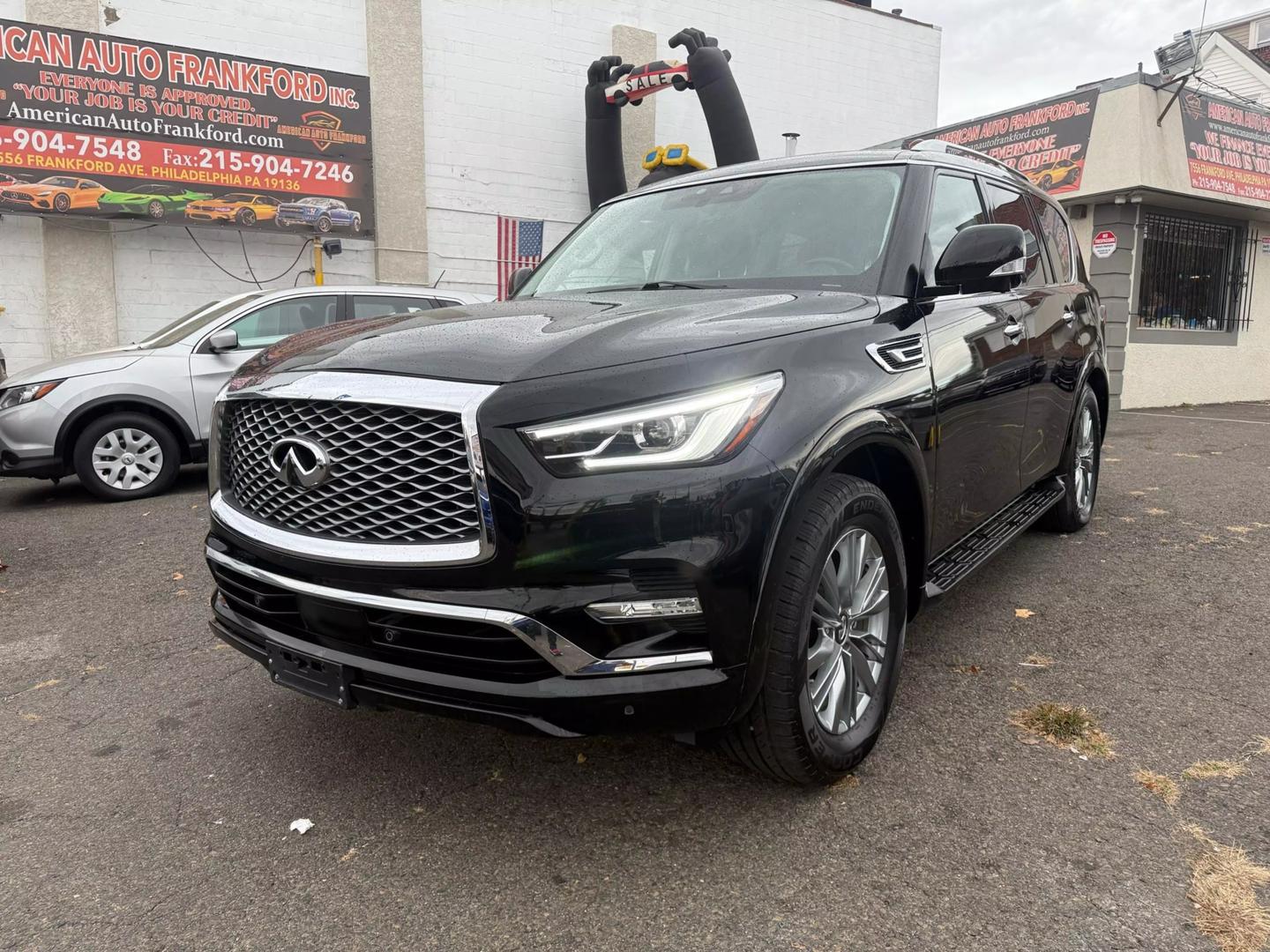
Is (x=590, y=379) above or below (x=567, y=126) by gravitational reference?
below

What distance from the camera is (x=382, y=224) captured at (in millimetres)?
12672

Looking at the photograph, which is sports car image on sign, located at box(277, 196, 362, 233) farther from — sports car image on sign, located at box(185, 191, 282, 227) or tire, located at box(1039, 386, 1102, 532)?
tire, located at box(1039, 386, 1102, 532)

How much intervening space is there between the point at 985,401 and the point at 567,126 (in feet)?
39.7

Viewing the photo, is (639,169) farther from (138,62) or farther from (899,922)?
(899,922)

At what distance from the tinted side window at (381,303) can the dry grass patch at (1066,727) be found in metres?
5.93

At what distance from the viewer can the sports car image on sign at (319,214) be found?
1165 centimetres

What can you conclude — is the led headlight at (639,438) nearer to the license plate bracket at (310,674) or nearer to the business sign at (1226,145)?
the license plate bracket at (310,674)

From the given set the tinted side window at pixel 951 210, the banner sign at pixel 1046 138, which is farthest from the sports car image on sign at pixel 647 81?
the tinted side window at pixel 951 210

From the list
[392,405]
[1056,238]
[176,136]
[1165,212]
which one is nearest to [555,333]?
[392,405]

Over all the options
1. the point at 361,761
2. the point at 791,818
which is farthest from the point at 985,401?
the point at 361,761

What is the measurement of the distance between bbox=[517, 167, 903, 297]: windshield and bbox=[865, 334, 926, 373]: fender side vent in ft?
0.70

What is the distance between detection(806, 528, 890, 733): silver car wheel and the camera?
2.37 meters

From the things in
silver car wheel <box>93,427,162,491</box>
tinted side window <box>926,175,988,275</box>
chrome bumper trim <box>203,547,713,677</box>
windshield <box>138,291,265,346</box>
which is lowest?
silver car wheel <box>93,427,162,491</box>

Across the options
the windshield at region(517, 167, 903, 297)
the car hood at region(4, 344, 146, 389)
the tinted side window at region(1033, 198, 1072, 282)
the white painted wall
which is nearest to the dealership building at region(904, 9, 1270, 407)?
the white painted wall
